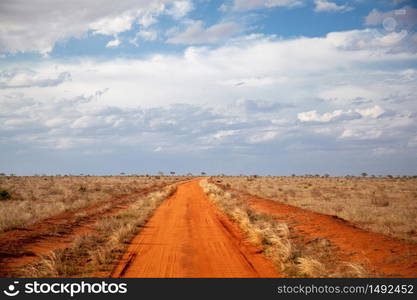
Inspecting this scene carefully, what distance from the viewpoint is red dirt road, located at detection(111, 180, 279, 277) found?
9.55 meters

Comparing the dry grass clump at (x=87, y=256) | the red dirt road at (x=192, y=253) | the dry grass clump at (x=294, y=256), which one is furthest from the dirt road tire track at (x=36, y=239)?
the dry grass clump at (x=294, y=256)

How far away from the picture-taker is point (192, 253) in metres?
11.8

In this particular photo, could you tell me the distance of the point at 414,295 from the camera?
7469mm

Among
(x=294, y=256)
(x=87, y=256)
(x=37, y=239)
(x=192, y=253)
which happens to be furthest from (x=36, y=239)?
(x=294, y=256)

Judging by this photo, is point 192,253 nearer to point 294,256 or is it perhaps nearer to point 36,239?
point 294,256

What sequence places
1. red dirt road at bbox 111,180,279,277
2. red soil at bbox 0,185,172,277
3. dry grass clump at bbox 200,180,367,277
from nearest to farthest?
dry grass clump at bbox 200,180,367,277 < red dirt road at bbox 111,180,279,277 < red soil at bbox 0,185,172,277

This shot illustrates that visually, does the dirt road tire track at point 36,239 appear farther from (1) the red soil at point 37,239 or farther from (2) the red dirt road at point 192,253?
(2) the red dirt road at point 192,253

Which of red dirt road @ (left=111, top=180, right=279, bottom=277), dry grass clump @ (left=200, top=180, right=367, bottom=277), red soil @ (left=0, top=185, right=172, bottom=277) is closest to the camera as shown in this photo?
dry grass clump @ (left=200, top=180, right=367, bottom=277)

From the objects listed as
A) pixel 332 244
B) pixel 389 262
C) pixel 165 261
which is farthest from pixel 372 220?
pixel 165 261

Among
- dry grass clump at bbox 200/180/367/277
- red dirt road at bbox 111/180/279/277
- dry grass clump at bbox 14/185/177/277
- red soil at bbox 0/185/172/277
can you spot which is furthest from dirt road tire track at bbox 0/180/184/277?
dry grass clump at bbox 200/180/367/277

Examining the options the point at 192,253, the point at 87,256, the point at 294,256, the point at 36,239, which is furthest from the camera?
the point at 36,239

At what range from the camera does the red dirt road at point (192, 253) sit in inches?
376

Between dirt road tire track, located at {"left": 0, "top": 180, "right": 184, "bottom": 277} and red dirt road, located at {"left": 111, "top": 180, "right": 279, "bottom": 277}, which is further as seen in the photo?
dirt road tire track, located at {"left": 0, "top": 180, "right": 184, "bottom": 277}

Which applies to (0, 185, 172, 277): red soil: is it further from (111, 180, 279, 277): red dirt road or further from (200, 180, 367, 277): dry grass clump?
(200, 180, 367, 277): dry grass clump
